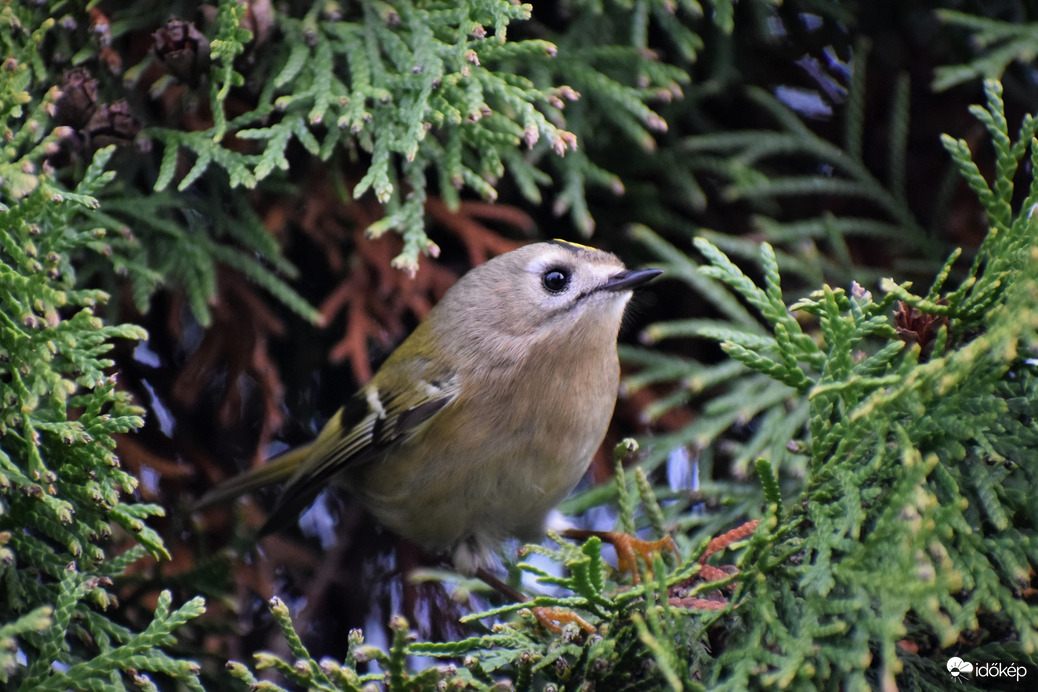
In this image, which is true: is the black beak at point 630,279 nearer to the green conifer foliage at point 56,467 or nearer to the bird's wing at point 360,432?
the bird's wing at point 360,432

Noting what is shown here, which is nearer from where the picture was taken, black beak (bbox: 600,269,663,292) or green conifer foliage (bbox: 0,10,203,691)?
green conifer foliage (bbox: 0,10,203,691)

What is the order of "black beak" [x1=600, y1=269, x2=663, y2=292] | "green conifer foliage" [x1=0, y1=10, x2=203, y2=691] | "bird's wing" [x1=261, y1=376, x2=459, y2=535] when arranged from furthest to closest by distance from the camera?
1. "bird's wing" [x1=261, y1=376, x2=459, y2=535]
2. "black beak" [x1=600, y1=269, x2=663, y2=292]
3. "green conifer foliage" [x1=0, y1=10, x2=203, y2=691]

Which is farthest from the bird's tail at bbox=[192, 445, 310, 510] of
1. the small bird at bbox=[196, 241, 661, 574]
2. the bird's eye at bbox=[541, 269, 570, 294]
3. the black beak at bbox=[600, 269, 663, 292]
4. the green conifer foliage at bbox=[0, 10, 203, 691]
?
the black beak at bbox=[600, 269, 663, 292]

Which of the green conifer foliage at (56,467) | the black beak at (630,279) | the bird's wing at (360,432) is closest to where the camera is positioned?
the green conifer foliage at (56,467)

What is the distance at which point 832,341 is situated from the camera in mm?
1250

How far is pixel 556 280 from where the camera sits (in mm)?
1956

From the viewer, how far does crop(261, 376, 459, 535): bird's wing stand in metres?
1.92

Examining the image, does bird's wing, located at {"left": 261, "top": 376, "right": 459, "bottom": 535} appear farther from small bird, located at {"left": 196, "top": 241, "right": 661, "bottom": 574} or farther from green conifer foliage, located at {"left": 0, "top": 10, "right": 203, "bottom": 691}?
green conifer foliage, located at {"left": 0, "top": 10, "right": 203, "bottom": 691}

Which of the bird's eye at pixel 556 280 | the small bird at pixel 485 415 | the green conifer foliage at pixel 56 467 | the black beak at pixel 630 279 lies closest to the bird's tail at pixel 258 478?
the small bird at pixel 485 415

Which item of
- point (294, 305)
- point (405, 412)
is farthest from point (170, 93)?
point (405, 412)

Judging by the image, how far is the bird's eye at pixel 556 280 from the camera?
195 centimetres

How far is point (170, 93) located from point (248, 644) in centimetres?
113

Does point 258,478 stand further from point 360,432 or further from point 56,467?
point 56,467

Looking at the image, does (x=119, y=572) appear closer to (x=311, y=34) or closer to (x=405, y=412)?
(x=405, y=412)
